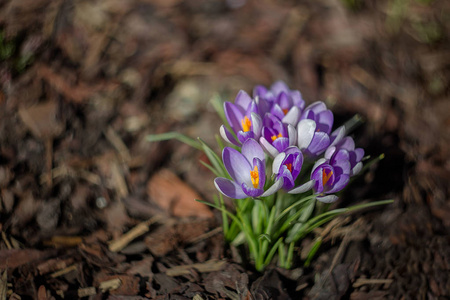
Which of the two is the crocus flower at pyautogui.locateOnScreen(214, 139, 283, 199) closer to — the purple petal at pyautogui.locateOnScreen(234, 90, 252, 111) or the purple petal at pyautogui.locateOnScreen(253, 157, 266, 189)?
the purple petal at pyautogui.locateOnScreen(253, 157, 266, 189)

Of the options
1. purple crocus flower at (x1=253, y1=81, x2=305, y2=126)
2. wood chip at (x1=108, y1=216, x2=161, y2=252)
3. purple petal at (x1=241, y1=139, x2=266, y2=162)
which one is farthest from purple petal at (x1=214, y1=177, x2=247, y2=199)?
wood chip at (x1=108, y1=216, x2=161, y2=252)

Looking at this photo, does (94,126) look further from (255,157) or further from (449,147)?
(449,147)

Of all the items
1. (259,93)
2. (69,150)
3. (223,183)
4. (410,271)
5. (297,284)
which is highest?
(259,93)

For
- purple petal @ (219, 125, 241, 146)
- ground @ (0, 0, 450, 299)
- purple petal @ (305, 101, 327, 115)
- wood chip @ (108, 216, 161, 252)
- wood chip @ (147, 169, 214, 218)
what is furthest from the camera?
wood chip @ (147, 169, 214, 218)

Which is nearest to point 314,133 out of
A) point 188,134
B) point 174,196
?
point 174,196

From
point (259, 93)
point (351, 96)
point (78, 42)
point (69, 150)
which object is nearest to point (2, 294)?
point (69, 150)

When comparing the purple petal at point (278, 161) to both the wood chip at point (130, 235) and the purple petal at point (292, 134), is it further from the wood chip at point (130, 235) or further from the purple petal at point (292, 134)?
the wood chip at point (130, 235)
